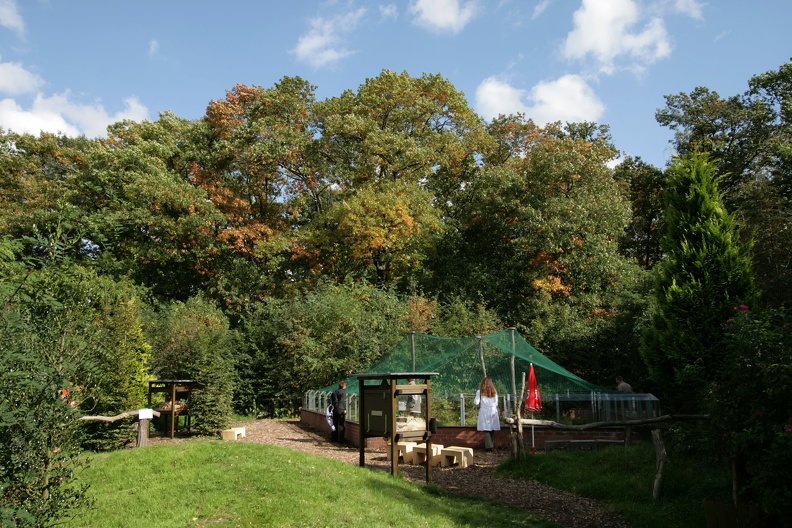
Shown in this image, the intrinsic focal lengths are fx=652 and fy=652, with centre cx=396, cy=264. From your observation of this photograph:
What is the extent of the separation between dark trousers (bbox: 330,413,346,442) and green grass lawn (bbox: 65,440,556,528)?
4.69 m

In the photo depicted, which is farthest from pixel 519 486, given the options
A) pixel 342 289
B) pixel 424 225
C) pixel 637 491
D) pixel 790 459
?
pixel 424 225

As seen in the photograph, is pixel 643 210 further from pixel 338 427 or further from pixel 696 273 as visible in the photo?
pixel 338 427

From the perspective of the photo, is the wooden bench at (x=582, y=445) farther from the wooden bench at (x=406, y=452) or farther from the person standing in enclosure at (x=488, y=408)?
the wooden bench at (x=406, y=452)

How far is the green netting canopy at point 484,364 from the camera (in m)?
15.0

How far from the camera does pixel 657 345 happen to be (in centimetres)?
1312

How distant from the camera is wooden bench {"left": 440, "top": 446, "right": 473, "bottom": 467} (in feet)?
40.7

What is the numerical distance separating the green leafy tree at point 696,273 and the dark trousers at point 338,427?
281 inches

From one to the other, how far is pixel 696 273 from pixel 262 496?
8927mm

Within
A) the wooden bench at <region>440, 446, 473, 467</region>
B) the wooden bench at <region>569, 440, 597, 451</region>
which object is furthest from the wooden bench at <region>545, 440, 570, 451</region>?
the wooden bench at <region>440, 446, 473, 467</region>

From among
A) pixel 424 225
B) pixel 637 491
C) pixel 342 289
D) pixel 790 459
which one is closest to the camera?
pixel 790 459

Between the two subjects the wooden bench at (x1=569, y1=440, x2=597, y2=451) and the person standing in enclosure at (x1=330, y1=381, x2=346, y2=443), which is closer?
the wooden bench at (x1=569, y1=440, x2=597, y2=451)

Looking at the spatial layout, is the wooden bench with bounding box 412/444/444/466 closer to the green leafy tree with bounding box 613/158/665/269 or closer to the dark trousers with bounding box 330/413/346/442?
the dark trousers with bounding box 330/413/346/442

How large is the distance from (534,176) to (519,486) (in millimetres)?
16361

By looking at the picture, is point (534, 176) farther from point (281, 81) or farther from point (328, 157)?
point (281, 81)
